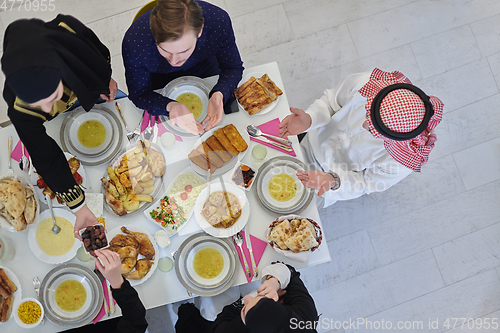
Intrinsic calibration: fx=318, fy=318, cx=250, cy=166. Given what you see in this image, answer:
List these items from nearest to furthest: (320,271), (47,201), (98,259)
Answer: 1. (98,259)
2. (47,201)
3. (320,271)

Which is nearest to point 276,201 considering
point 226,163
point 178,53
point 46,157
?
point 226,163

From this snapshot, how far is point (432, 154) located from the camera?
273cm

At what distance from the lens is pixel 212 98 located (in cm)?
166

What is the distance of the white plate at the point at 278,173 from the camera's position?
1.69 m

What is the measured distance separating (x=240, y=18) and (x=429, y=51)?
1.72 metres

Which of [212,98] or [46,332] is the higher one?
[212,98]

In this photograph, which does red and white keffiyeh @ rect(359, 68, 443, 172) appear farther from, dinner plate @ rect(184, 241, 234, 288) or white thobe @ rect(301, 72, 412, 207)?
dinner plate @ rect(184, 241, 234, 288)

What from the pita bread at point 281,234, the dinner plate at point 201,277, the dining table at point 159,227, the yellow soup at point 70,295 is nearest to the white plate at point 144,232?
the dining table at point 159,227

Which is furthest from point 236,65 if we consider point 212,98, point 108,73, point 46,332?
point 46,332

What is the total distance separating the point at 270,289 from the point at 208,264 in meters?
0.35

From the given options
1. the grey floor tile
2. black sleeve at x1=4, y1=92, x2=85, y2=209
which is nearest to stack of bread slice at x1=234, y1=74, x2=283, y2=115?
black sleeve at x1=4, y1=92, x2=85, y2=209

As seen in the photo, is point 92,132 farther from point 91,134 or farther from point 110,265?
point 110,265

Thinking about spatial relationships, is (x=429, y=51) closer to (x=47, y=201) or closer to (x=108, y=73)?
(x=108, y=73)

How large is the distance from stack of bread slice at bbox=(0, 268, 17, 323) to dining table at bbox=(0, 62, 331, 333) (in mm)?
42
